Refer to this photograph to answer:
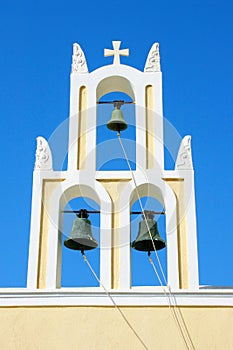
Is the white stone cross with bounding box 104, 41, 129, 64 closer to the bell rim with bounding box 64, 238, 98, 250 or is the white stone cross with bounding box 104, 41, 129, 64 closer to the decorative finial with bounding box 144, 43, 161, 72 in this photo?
the decorative finial with bounding box 144, 43, 161, 72

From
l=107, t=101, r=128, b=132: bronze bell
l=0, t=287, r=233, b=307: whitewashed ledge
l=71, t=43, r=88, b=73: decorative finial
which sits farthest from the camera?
l=71, t=43, r=88, b=73: decorative finial

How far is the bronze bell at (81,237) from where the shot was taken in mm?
9766

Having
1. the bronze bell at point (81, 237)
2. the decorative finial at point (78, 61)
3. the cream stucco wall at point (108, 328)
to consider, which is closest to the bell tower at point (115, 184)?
the decorative finial at point (78, 61)

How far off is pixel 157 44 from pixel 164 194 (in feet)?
7.68

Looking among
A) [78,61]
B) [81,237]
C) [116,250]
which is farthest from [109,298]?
[78,61]

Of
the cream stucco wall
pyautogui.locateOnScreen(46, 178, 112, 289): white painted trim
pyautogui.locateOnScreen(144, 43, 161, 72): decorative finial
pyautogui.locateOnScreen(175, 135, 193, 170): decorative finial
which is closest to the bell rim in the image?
pyautogui.locateOnScreen(46, 178, 112, 289): white painted trim

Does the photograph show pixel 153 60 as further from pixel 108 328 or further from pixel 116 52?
pixel 108 328

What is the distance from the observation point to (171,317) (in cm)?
906

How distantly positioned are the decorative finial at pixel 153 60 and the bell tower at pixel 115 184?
14 mm

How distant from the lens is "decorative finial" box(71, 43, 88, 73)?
11.1 m

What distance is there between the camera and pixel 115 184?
10188 mm

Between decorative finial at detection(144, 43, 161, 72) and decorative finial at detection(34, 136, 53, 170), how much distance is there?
1.79m

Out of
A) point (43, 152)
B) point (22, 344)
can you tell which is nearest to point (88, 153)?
point (43, 152)

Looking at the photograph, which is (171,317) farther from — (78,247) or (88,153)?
(88,153)
